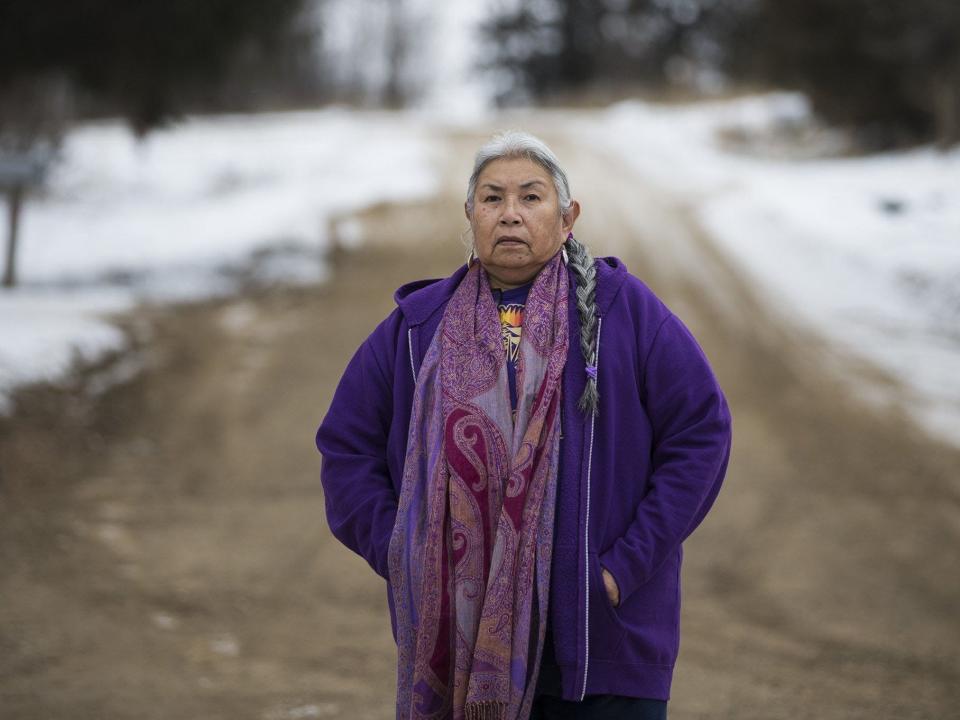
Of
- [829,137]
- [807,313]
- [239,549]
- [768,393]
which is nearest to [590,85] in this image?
[829,137]

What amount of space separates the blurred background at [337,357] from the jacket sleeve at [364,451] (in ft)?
7.94

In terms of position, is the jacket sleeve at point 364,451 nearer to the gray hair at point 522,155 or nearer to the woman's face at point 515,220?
the woman's face at point 515,220

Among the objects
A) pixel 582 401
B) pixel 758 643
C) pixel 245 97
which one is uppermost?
pixel 245 97

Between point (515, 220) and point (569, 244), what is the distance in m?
0.21

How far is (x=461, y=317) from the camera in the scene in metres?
2.62

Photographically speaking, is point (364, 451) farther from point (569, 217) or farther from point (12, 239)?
point (12, 239)

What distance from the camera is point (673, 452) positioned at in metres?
Result: 2.54

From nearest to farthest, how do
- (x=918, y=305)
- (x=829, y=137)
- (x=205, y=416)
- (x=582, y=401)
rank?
(x=582, y=401) → (x=205, y=416) → (x=918, y=305) → (x=829, y=137)

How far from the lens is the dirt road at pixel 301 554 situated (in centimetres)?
515

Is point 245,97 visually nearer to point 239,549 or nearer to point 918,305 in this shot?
point 918,305

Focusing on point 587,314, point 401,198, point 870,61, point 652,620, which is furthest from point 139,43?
point 870,61

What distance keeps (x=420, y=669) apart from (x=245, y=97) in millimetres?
42115

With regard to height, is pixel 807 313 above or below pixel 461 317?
below

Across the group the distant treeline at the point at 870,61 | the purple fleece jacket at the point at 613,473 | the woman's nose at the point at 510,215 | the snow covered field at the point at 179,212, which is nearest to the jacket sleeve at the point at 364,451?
the purple fleece jacket at the point at 613,473
